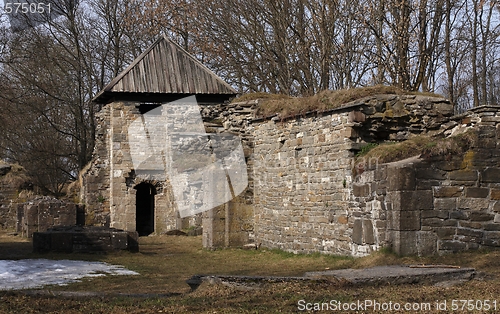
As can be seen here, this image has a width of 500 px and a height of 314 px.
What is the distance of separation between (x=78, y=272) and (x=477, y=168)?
695 centimetres

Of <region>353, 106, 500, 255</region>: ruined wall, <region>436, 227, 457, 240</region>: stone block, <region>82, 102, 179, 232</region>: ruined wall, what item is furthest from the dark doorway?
<region>436, 227, 457, 240</region>: stone block

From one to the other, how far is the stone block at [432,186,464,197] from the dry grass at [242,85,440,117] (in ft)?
9.42

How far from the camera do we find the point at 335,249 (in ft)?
43.6

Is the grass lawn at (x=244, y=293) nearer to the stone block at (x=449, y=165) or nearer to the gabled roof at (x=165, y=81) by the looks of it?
the stone block at (x=449, y=165)

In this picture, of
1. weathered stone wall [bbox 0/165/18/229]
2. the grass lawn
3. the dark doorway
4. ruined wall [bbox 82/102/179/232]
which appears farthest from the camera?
the dark doorway

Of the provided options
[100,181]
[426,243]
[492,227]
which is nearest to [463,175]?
[492,227]

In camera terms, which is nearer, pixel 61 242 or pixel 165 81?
pixel 61 242

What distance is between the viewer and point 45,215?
20.5 metres

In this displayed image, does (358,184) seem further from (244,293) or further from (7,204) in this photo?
(7,204)

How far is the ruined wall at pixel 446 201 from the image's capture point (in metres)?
10.9

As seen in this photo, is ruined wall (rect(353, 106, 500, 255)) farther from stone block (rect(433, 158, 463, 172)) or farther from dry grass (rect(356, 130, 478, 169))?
dry grass (rect(356, 130, 478, 169))

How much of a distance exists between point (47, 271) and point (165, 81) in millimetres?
13932

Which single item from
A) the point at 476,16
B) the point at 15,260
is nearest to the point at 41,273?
the point at 15,260

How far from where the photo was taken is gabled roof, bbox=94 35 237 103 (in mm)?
24297
